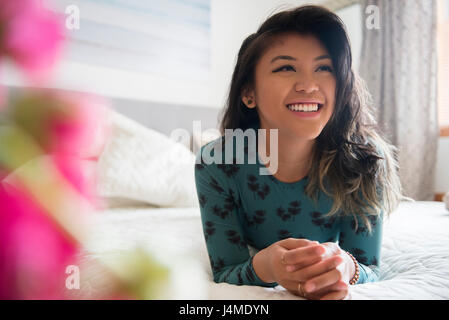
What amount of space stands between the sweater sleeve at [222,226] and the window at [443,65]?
195 centimetres

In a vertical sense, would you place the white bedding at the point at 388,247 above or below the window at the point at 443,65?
below

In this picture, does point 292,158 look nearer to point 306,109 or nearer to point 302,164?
point 302,164

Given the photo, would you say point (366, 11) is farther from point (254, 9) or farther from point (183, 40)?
point (183, 40)

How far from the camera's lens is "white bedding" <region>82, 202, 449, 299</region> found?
5.7 inches

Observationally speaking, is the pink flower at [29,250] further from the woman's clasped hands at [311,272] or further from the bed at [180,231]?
the woman's clasped hands at [311,272]

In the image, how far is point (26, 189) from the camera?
3.2 inches

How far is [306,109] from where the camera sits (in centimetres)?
74

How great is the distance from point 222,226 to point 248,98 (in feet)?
1.14

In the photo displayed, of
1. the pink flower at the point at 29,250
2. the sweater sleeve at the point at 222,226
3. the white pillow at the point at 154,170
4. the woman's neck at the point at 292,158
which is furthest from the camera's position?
the white pillow at the point at 154,170

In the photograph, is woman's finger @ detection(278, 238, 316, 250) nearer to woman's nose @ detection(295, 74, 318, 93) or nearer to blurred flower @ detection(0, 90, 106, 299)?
woman's nose @ detection(295, 74, 318, 93)

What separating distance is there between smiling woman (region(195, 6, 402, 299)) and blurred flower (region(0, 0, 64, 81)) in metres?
0.62

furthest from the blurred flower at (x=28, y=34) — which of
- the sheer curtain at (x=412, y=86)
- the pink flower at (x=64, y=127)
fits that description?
the sheer curtain at (x=412, y=86)

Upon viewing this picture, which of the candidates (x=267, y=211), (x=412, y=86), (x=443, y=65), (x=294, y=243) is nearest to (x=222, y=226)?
(x=267, y=211)

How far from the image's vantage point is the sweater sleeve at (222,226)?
692 millimetres
